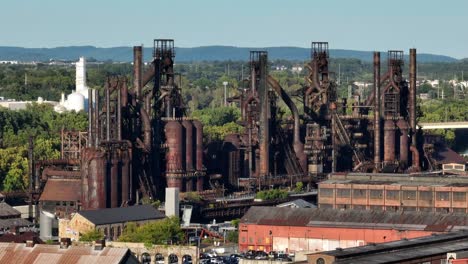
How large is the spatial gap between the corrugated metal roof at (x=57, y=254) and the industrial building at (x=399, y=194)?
51115 millimetres

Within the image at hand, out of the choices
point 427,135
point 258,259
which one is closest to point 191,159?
point 427,135

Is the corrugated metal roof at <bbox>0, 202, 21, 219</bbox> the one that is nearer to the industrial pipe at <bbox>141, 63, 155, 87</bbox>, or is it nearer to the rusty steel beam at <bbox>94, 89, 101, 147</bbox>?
the rusty steel beam at <bbox>94, 89, 101, 147</bbox>

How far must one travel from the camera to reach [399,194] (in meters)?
134

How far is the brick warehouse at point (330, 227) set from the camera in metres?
117

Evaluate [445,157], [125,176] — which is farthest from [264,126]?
[445,157]

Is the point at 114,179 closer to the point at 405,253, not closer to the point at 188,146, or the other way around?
the point at 188,146

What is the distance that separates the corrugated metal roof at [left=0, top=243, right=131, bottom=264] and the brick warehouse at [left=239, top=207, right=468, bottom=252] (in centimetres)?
3541

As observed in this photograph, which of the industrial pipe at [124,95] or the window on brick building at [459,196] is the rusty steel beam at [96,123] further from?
the window on brick building at [459,196]

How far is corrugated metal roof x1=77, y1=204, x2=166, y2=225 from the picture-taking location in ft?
417

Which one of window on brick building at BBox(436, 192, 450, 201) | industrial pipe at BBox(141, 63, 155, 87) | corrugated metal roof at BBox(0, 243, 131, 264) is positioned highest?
industrial pipe at BBox(141, 63, 155, 87)

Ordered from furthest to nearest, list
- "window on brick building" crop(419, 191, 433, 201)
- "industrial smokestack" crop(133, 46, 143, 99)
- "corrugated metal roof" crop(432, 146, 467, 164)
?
"corrugated metal roof" crop(432, 146, 467, 164)
"industrial smokestack" crop(133, 46, 143, 99)
"window on brick building" crop(419, 191, 433, 201)

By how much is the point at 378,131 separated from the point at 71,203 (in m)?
42.9

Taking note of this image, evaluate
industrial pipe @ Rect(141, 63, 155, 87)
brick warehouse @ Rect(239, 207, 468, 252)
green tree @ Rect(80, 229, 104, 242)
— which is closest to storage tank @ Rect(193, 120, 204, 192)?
industrial pipe @ Rect(141, 63, 155, 87)

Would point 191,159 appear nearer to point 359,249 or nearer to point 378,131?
point 378,131
